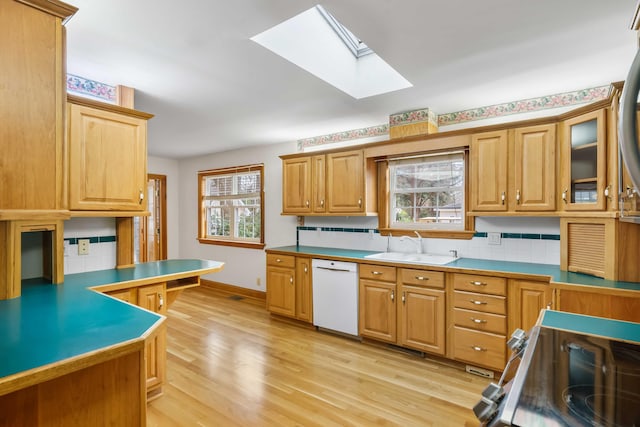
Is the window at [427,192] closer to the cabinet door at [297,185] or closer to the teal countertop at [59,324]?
the cabinet door at [297,185]

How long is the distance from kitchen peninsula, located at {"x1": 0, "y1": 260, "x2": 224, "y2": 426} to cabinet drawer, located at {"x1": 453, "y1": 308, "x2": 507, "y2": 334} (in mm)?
2336

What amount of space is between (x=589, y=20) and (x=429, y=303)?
2214mm

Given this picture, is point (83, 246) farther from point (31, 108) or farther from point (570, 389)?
point (570, 389)

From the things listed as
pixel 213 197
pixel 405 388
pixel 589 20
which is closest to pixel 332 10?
pixel 589 20

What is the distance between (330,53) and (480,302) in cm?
231

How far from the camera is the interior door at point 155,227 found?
5.91 m

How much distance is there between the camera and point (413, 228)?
11.8ft

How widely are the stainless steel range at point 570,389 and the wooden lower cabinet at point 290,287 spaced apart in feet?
9.13

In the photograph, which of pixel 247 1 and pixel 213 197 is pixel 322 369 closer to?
pixel 247 1

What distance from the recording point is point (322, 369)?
278 cm

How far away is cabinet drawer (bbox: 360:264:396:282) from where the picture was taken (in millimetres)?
3117

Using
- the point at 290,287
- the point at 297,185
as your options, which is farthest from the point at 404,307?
the point at 297,185

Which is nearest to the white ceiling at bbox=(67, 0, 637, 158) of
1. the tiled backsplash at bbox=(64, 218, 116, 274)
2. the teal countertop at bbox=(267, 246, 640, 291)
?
the tiled backsplash at bbox=(64, 218, 116, 274)

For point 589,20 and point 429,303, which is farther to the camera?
point 429,303
